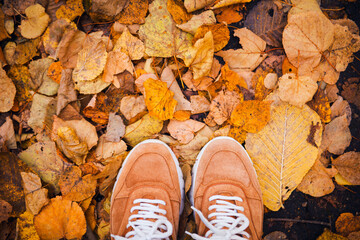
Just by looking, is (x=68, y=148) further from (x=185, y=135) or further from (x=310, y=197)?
(x=310, y=197)

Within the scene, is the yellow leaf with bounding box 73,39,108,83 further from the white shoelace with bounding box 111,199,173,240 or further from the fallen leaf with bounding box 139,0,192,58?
the white shoelace with bounding box 111,199,173,240

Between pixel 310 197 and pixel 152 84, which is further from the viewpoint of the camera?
pixel 310 197

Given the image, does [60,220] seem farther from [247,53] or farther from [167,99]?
[247,53]

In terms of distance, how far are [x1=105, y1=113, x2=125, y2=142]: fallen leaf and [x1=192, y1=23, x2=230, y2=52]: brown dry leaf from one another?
2.21 feet

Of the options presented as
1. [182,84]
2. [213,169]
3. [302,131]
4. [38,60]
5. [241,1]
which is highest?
[241,1]

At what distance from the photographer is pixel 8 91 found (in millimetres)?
1418

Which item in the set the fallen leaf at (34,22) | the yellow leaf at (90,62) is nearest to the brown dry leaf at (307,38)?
the yellow leaf at (90,62)

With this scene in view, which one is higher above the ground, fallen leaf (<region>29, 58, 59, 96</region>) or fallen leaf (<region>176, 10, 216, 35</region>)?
fallen leaf (<region>176, 10, 216, 35</region>)

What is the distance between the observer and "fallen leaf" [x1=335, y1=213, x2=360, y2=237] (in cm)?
145

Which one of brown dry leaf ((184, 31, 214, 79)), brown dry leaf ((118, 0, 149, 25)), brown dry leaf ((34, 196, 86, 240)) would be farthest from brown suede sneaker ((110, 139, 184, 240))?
brown dry leaf ((118, 0, 149, 25))

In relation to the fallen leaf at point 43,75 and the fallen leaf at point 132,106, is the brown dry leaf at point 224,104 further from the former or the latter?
the fallen leaf at point 43,75

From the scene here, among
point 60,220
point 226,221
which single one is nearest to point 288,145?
point 226,221

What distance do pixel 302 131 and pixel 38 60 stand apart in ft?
5.59

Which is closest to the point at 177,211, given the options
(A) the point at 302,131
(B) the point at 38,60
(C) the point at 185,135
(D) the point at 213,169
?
(D) the point at 213,169
